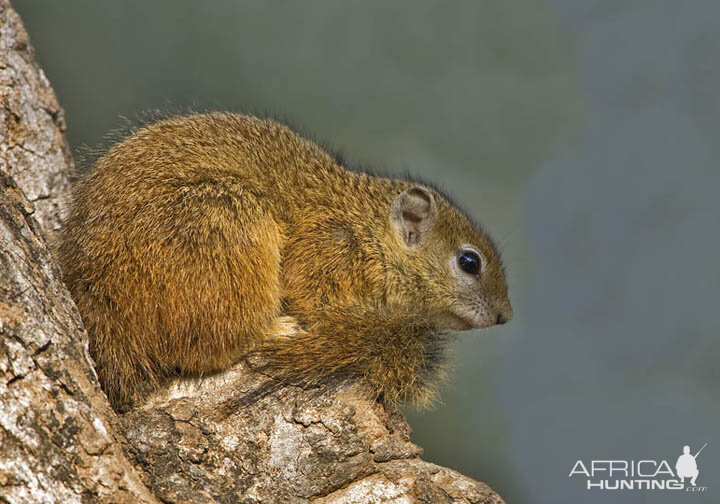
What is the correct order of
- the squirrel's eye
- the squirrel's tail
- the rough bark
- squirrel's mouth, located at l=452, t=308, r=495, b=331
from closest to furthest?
1. the rough bark
2. the squirrel's tail
3. squirrel's mouth, located at l=452, t=308, r=495, b=331
4. the squirrel's eye

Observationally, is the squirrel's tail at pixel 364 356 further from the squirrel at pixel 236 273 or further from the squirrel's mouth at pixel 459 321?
the squirrel's mouth at pixel 459 321

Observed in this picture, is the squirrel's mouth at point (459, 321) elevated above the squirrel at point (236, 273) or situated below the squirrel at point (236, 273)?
below

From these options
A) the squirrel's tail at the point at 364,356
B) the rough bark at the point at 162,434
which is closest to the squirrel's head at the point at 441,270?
the squirrel's tail at the point at 364,356

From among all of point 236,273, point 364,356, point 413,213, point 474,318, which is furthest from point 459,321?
point 236,273

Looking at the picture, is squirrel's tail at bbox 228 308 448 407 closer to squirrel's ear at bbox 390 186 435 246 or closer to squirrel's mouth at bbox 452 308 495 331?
squirrel's mouth at bbox 452 308 495 331

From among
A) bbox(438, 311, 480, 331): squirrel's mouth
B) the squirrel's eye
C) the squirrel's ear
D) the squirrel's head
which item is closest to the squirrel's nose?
the squirrel's head

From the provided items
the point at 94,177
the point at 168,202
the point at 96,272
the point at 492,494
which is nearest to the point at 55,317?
the point at 96,272
